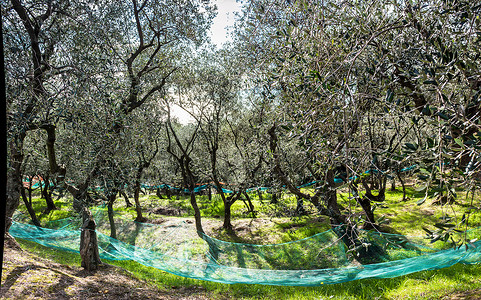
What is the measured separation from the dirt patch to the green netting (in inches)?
23.2

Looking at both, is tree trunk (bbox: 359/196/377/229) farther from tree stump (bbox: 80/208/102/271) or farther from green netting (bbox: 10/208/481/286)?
tree stump (bbox: 80/208/102/271)

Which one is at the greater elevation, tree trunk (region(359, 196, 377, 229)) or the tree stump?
tree trunk (region(359, 196, 377, 229))

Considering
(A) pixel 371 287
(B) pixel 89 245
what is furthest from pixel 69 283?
(A) pixel 371 287

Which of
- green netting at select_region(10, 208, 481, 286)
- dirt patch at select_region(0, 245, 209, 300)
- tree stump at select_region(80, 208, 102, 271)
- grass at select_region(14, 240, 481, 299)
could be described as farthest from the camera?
tree stump at select_region(80, 208, 102, 271)

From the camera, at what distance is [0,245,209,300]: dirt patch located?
17.9 ft

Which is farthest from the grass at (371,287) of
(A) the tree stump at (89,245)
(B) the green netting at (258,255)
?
(A) the tree stump at (89,245)

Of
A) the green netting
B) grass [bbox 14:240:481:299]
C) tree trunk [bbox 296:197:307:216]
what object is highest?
tree trunk [bbox 296:197:307:216]

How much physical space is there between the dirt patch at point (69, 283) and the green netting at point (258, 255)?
59 cm

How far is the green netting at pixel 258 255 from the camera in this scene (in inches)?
250

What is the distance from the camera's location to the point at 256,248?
9.64 m

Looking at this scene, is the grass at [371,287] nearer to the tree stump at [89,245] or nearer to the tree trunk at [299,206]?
the tree stump at [89,245]

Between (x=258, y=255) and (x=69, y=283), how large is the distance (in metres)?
5.08

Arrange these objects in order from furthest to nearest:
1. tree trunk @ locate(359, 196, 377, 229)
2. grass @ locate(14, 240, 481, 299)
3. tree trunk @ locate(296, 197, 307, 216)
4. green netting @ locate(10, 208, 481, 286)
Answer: tree trunk @ locate(296, 197, 307, 216) < green netting @ locate(10, 208, 481, 286) < grass @ locate(14, 240, 481, 299) < tree trunk @ locate(359, 196, 377, 229)

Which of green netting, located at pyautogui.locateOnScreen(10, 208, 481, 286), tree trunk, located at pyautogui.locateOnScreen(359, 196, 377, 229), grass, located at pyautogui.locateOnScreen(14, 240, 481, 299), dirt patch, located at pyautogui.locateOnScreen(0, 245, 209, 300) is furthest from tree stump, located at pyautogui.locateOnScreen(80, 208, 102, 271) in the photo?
tree trunk, located at pyautogui.locateOnScreen(359, 196, 377, 229)
